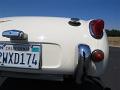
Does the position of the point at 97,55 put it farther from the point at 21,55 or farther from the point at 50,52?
the point at 21,55

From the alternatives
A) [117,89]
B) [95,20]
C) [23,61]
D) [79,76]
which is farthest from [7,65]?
[117,89]

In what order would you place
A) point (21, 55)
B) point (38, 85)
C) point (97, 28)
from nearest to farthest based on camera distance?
point (21, 55), point (97, 28), point (38, 85)

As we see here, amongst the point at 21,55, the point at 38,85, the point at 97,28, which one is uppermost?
the point at 97,28

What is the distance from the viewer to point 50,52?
14.3 feet

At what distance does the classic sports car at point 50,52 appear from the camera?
4316 millimetres

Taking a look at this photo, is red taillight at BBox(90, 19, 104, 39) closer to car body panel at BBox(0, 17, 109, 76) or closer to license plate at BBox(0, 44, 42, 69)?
car body panel at BBox(0, 17, 109, 76)

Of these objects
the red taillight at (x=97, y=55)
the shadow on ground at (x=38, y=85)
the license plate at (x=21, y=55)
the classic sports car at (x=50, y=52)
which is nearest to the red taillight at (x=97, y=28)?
the classic sports car at (x=50, y=52)

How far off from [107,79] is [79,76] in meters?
2.22

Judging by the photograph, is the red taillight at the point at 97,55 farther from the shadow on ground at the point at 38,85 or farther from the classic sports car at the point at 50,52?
the shadow on ground at the point at 38,85

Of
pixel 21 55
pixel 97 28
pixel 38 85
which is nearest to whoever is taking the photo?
pixel 21 55

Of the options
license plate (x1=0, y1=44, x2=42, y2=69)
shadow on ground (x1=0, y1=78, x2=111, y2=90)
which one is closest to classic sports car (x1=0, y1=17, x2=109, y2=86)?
license plate (x1=0, y1=44, x2=42, y2=69)

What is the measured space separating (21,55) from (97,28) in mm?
1043

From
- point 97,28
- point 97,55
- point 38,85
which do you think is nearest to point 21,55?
point 97,55

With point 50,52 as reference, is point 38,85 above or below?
below
